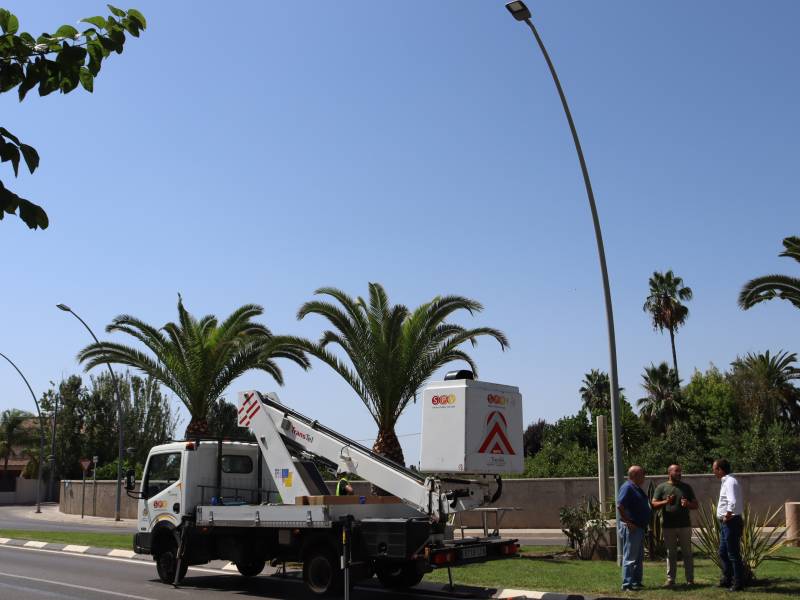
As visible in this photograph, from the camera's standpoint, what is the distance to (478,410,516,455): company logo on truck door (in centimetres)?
1124

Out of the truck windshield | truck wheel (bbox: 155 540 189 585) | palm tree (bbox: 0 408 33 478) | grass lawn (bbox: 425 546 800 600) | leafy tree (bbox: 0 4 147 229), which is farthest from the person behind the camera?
palm tree (bbox: 0 408 33 478)

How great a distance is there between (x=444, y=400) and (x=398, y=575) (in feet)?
10.2

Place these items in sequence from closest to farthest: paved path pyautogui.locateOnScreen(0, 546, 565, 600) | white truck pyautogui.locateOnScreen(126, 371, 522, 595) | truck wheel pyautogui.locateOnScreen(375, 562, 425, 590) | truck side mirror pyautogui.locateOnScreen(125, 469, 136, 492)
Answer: white truck pyautogui.locateOnScreen(126, 371, 522, 595), paved path pyautogui.locateOnScreen(0, 546, 565, 600), truck wheel pyautogui.locateOnScreen(375, 562, 425, 590), truck side mirror pyautogui.locateOnScreen(125, 469, 136, 492)

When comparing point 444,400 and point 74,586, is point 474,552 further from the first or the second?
point 74,586

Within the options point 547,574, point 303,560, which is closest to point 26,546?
point 303,560

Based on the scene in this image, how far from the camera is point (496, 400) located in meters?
11.5

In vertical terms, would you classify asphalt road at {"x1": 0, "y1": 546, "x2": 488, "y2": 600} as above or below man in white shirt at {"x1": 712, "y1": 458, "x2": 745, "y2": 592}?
below

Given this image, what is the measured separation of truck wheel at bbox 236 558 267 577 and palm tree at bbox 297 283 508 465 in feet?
32.3

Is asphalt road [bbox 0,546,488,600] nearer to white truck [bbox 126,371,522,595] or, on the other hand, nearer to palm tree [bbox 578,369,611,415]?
white truck [bbox 126,371,522,595]

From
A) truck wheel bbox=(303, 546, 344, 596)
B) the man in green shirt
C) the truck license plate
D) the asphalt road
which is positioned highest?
the man in green shirt

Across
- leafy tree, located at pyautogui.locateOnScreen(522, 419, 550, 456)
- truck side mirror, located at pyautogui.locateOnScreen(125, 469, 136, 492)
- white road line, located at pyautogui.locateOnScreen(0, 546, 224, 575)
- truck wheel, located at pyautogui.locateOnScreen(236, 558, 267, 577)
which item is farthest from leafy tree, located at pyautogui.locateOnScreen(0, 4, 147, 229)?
leafy tree, located at pyautogui.locateOnScreen(522, 419, 550, 456)

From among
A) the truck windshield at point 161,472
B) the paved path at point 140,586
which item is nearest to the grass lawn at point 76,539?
the paved path at point 140,586

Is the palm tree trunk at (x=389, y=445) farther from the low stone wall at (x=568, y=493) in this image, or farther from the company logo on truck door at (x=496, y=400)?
the company logo on truck door at (x=496, y=400)

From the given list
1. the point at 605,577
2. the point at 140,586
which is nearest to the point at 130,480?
the point at 140,586
